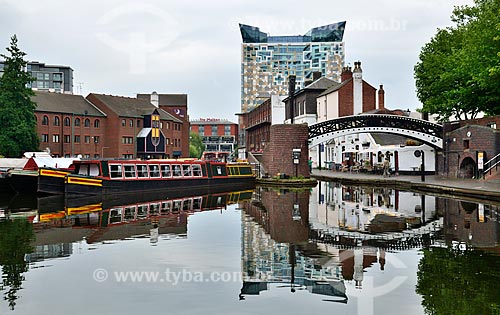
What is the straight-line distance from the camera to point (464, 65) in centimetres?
3019

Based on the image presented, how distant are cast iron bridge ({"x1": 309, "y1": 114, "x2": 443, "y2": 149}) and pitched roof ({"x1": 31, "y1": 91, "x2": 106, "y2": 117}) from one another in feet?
104

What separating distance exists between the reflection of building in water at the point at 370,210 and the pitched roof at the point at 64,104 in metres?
36.6

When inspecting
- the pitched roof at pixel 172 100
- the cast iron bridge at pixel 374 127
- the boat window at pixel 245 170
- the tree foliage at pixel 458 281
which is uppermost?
the pitched roof at pixel 172 100

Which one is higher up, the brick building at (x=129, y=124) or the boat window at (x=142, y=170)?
the brick building at (x=129, y=124)

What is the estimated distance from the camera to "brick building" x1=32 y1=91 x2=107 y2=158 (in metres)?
53.4

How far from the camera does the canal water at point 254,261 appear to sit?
786 centimetres

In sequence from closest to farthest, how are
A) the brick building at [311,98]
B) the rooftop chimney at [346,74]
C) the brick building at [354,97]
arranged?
the brick building at [354,97], the rooftop chimney at [346,74], the brick building at [311,98]

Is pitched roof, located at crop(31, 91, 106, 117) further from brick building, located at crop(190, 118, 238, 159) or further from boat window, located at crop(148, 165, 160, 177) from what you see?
brick building, located at crop(190, 118, 238, 159)

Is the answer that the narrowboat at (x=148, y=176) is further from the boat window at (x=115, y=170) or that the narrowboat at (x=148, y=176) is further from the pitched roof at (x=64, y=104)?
the pitched roof at (x=64, y=104)

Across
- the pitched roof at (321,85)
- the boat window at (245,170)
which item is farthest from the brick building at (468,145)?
the pitched roof at (321,85)

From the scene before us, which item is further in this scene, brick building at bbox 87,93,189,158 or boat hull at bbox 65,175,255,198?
brick building at bbox 87,93,189,158

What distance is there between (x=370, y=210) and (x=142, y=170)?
14.9 metres

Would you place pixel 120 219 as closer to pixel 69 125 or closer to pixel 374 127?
pixel 374 127

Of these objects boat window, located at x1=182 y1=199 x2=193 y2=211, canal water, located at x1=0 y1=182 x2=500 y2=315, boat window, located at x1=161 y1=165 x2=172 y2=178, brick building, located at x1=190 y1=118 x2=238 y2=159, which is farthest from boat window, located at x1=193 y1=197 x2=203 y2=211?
brick building, located at x1=190 y1=118 x2=238 y2=159
